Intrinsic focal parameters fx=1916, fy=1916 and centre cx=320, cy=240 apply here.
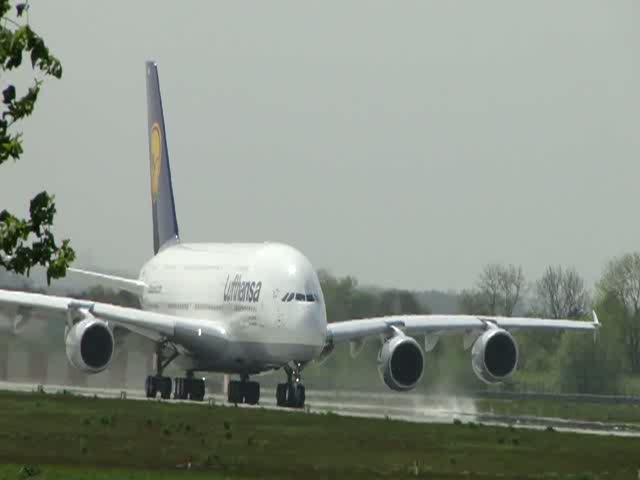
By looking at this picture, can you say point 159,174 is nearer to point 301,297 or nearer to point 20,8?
point 301,297

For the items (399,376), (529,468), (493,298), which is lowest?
(529,468)

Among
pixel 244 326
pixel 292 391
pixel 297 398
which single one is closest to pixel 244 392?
pixel 244 326

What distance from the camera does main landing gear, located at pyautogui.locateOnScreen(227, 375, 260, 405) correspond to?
60938mm

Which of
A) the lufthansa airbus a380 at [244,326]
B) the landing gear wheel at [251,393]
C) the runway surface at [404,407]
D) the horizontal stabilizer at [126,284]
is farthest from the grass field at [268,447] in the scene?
the horizontal stabilizer at [126,284]

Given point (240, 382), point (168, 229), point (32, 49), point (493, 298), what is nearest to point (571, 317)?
point (493, 298)

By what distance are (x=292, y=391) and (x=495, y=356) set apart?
826cm

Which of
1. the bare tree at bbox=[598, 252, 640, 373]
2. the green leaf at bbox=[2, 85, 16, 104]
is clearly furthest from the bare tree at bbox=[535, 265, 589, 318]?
the green leaf at bbox=[2, 85, 16, 104]

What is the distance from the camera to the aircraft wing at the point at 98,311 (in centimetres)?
5866

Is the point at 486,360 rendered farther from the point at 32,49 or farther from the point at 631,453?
the point at 32,49

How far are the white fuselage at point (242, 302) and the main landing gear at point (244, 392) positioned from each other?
1.56ft

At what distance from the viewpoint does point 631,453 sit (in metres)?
40.9

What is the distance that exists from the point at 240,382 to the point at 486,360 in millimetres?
7965

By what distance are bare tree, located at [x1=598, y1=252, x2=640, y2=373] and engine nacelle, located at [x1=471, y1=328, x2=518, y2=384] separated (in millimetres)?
15810

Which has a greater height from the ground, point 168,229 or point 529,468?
point 168,229
